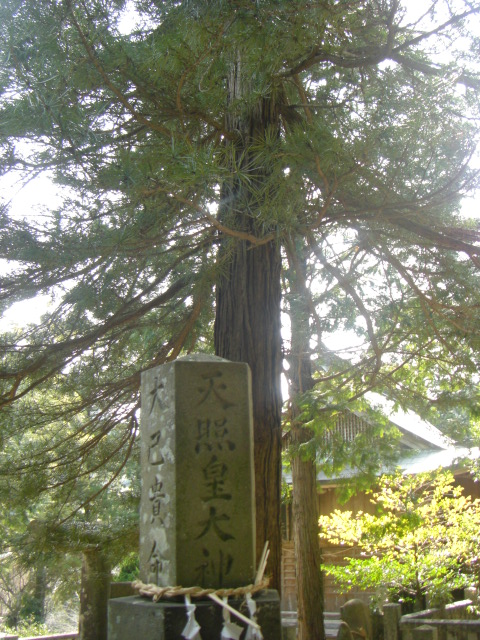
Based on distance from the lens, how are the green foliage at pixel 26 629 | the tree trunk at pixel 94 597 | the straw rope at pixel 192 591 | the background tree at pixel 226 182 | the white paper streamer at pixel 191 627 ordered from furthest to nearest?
the green foliage at pixel 26 629
the tree trunk at pixel 94 597
the background tree at pixel 226 182
the straw rope at pixel 192 591
the white paper streamer at pixel 191 627

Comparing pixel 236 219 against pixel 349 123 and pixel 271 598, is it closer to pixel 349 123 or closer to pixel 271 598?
pixel 349 123

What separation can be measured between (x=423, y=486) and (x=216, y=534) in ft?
23.2

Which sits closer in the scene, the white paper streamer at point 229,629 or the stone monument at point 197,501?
the white paper streamer at point 229,629

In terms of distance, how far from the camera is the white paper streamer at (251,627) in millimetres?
2086

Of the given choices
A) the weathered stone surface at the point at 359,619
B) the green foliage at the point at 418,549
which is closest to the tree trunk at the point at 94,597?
the weathered stone surface at the point at 359,619

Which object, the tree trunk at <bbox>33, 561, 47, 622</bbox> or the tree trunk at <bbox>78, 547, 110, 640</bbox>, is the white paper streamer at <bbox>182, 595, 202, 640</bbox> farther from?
the tree trunk at <bbox>33, 561, 47, 622</bbox>

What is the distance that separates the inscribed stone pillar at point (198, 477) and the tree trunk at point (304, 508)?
13.3ft

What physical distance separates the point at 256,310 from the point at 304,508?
14.4ft

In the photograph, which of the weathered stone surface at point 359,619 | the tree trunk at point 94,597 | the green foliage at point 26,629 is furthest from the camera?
the green foliage at point 26,629

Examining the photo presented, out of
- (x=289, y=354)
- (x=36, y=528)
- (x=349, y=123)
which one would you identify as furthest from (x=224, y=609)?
(x=289, y=354)

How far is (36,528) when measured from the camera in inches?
241

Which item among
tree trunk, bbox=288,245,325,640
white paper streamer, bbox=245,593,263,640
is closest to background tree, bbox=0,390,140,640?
tree trunk, bbox=288,245,325,640

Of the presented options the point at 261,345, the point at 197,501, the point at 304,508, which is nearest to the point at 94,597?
the point at 304,508

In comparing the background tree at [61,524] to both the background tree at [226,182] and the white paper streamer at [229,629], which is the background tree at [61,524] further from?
the white paper streamer at [229,629]
